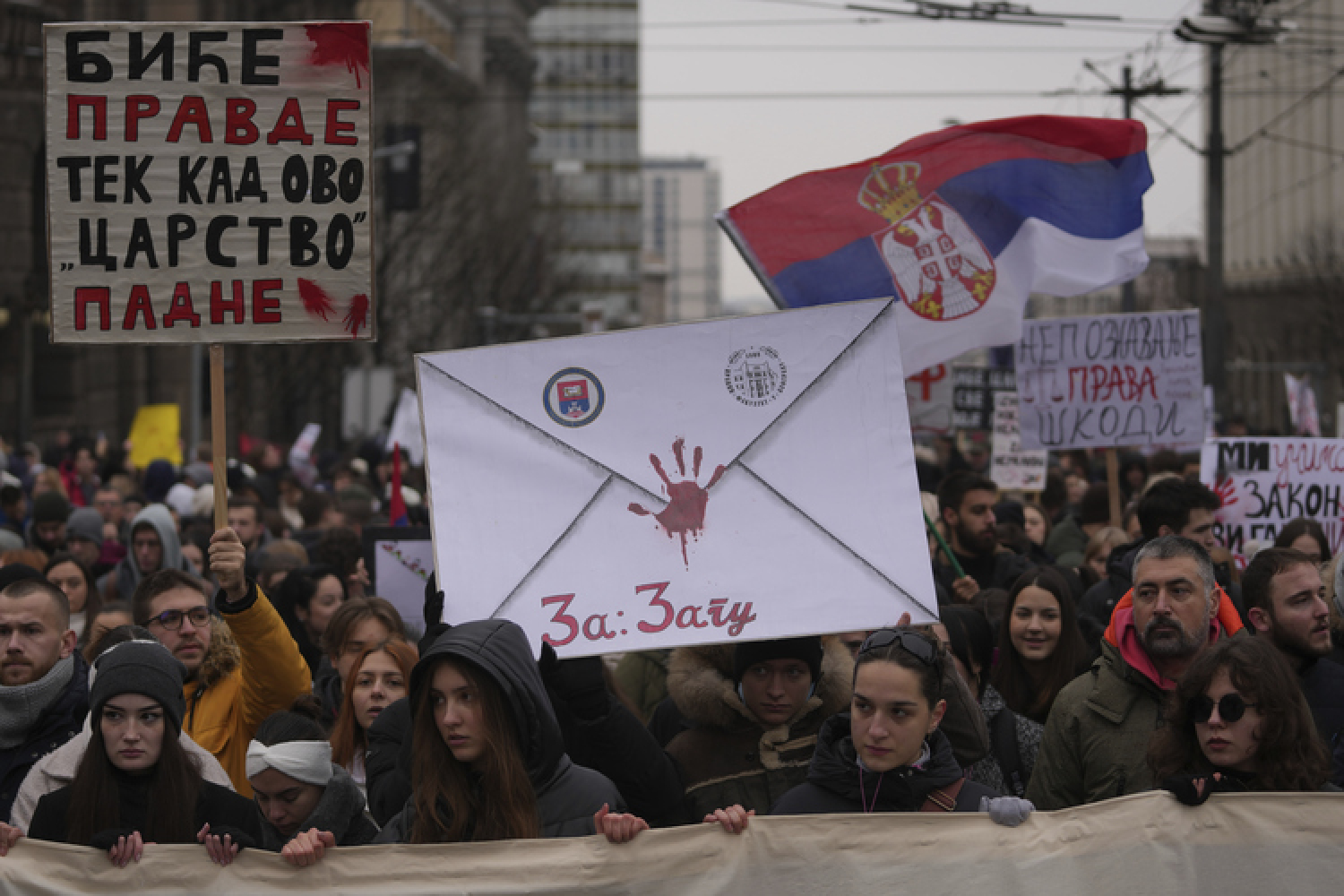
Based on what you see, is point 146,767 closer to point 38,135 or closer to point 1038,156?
point 1038,156

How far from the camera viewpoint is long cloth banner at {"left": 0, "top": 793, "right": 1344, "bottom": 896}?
376 centimetres

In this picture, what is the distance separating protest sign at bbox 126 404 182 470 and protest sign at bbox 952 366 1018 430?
8.46m

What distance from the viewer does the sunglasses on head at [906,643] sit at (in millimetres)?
3994

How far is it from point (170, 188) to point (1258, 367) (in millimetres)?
46100

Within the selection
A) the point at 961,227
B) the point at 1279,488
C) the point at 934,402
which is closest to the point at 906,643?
the point at 961,227

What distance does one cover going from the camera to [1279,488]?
867cm

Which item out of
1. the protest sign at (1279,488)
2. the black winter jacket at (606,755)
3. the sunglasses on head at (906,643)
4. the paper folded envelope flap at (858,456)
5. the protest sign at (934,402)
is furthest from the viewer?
the protest sign at (934,402)

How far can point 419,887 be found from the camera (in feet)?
12.4

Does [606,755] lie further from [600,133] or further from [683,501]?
[600,133]

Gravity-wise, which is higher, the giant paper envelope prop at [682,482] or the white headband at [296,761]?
the giant paper envelope prop at [682,482]

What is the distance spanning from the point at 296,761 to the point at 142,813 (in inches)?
16.6

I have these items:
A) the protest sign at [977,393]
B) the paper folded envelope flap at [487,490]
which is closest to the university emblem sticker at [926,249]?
the paper folded envelope flap at [487,490]

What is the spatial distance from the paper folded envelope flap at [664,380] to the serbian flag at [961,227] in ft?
8.49

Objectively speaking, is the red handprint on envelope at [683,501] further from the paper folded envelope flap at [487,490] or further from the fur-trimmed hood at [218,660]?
the fur-trimmed hood at [218,660]
